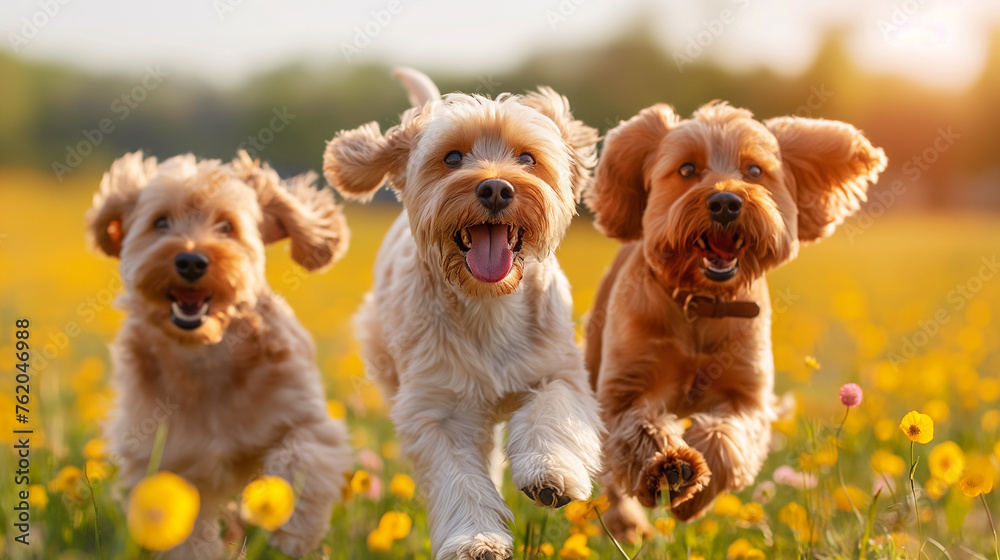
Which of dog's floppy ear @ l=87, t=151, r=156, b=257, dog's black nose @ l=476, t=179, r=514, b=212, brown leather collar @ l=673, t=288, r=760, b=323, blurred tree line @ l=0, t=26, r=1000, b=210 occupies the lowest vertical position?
Result: blurred tree line @ l=0, t=26, r=1000, b=210

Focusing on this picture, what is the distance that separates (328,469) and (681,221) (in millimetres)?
1811

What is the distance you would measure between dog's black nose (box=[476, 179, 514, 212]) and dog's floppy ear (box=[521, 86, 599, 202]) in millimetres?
645

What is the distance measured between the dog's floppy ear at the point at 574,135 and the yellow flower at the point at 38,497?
2.50 meters

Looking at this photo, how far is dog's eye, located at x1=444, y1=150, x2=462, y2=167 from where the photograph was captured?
3355 millimetres

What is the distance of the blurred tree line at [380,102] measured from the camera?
1864cm

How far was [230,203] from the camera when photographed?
154 inches

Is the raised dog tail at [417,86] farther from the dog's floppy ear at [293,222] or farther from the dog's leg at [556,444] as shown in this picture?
the dog's leg at [556,444]

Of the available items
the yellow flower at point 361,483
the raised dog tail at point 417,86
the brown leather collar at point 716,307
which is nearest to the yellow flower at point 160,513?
the yellow flower at point 361,483

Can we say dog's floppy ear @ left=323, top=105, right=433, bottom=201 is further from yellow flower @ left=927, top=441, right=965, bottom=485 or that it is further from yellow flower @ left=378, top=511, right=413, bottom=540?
yellow flower @ left=927, top=441, right=965, bottom=485

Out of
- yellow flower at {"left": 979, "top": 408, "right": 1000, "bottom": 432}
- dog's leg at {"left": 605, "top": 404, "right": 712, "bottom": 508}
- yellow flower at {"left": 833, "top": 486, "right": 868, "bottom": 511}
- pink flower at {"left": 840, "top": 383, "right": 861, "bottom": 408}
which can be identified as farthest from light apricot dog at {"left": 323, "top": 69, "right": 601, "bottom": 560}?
yellow flower at {"left": 979, "top": 408, "right": 1000, "bottom": 432}

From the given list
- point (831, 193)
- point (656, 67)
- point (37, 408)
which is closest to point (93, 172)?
point (656, 67)

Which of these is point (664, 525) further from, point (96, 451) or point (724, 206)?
point (96, 451)

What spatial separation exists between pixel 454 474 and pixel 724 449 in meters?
1.10

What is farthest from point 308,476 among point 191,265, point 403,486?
point 191,265
